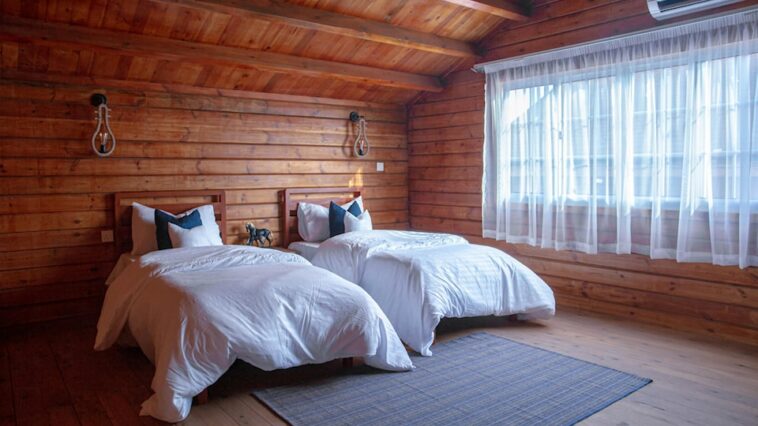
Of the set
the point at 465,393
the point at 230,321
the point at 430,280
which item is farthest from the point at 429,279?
the point at 230,321

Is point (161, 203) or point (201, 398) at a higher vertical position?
point (161, 203)

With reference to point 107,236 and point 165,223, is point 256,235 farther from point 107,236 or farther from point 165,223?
point 107,236

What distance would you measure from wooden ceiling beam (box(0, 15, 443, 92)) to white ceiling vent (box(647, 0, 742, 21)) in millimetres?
2384

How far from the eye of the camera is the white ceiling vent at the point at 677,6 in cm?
367

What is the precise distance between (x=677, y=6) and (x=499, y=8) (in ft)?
4.54

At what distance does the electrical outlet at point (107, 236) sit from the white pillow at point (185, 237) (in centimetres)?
60

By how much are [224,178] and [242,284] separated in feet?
7.15

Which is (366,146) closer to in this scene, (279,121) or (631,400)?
(279,121)

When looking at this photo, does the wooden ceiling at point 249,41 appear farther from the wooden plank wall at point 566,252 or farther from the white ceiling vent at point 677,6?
the white ceiling vent at point 677,6

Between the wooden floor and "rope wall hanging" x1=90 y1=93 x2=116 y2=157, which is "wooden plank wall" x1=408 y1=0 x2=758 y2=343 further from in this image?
"rope wall hanging" x1=90 y1=93 x2=116 y2=157

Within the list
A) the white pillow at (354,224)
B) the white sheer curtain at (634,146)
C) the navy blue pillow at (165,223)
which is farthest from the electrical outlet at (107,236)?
the white sheer curtain at (634,146)

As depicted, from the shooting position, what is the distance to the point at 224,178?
508cm

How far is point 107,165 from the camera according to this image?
176 inches

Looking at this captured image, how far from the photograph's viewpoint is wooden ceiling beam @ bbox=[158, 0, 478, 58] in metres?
3.83
